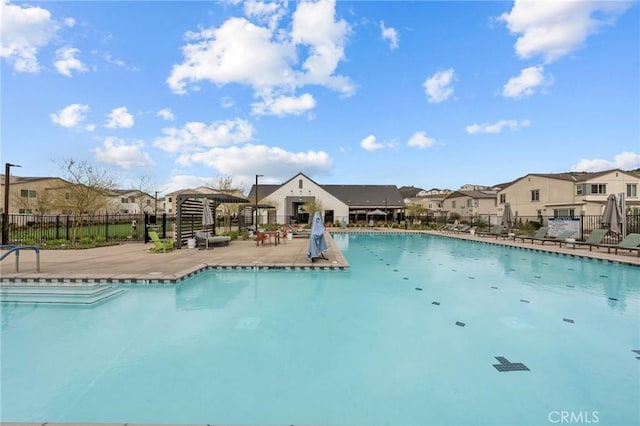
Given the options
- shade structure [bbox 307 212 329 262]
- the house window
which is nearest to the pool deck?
shade structure [bbox 307 212 329 262]

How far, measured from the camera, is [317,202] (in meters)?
39.8

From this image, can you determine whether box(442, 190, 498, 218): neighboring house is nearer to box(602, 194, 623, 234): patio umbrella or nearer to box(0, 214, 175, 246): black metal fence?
box(602, 194, 623, 234): patio umbrella

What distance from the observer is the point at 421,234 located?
27844 millimetres

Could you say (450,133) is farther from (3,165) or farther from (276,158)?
(3,165)

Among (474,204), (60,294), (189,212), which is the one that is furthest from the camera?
(474,204)

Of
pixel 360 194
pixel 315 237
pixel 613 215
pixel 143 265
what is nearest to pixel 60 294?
pixel 143 265

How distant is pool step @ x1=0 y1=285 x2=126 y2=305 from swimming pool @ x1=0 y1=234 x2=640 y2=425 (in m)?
0.27

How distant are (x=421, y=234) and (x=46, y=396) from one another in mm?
27512

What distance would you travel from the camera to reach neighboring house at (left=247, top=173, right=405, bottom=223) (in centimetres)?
4034

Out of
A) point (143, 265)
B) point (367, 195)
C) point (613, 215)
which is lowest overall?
point (143, 265)

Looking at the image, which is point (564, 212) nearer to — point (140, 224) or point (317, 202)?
point (317, 202)

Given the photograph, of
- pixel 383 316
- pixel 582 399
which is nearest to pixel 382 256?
pixel 383 316

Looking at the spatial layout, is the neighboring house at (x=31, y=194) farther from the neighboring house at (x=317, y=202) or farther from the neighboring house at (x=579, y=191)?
the neighboring house at (x=579, y=191)

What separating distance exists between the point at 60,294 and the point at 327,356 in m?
6.64
